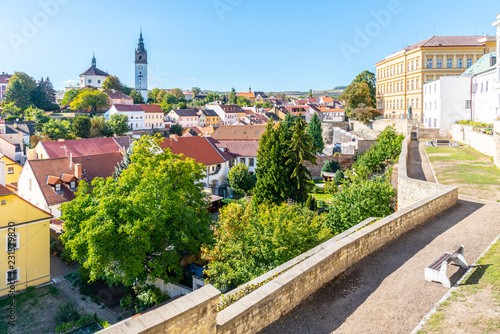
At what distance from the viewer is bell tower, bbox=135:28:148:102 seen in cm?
13538

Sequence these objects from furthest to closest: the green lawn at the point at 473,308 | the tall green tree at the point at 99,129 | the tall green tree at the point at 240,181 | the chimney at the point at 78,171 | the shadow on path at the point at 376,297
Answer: the tall green tree at the point at 99,129 → the tall green tree at the point at 240,181 → the chimney at the point at 78,171 → the shadow on path at the point at 376,297 → the green lawn at the point at 473,308

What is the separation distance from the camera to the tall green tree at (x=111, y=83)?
367 feet

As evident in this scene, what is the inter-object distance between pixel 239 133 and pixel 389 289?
48.0 m

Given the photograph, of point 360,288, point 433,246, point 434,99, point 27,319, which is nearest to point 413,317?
point 360,288

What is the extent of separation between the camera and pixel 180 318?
491cm

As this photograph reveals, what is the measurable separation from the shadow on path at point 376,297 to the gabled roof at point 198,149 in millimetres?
29472

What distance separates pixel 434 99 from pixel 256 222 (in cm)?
2941

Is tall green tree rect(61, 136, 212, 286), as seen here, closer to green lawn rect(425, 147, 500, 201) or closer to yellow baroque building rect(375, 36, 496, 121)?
green lawn rect(425, 147, 500, 201)

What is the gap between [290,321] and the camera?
6.66 metres

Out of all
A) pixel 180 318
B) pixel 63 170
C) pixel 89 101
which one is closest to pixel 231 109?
pixel 89 101

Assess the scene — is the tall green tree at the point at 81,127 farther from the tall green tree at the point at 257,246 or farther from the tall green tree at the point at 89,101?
the tall green tree at the point at 257,246

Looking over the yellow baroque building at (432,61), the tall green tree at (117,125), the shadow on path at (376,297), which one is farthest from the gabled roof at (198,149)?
the tall green tree at (117,125)

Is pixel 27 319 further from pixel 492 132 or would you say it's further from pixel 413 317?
pixel 492 132

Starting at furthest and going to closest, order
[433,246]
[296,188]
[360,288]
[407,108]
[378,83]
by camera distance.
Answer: [378,83], [407,108], [296,188], [433,246], [360,288]
